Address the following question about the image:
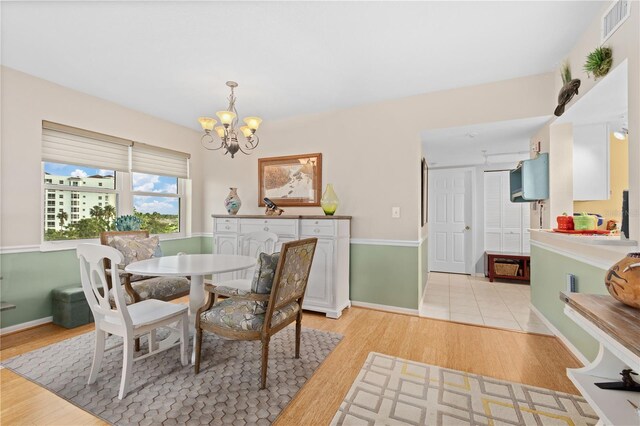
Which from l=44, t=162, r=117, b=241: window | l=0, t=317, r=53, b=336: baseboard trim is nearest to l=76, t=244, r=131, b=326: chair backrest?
l=0, t=317, r=53, b=336: baseboard trim

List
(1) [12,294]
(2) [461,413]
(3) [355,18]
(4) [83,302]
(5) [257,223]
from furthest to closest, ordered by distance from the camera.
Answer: (5) [257,223] → (4) [83,302] → (1) [12,294] → (3) [355,18] → (2) [461,413]

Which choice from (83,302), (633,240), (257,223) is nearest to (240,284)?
(257,223)

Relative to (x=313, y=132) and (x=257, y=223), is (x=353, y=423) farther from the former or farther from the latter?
(x=313, y=132)

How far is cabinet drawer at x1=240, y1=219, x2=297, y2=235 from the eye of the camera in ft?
11.2

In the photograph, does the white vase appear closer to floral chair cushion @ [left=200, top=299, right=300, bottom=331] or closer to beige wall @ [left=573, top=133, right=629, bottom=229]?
floral chair cushion @ [left=200, top=299, right=300, bottom=331]

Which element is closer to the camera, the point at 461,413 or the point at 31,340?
the point at 461,413

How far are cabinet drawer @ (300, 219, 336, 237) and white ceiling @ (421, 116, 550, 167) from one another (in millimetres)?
1610

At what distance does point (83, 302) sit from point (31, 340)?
1.48 ft

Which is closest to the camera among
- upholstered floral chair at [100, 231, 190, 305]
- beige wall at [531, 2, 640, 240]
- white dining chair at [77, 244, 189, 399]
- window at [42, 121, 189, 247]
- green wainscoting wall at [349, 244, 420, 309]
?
beige wall at [531, 2, 640, 240]

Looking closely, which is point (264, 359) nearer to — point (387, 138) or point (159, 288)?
point (159, 288)

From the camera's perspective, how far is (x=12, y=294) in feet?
8.85

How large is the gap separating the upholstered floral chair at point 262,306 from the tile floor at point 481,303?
2.04 meters

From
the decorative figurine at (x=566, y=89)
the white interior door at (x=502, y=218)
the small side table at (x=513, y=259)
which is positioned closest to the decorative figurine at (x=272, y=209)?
the decorative figurine at (x=566, y=89)

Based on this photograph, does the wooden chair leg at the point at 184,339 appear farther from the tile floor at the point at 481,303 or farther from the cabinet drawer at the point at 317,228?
the tile floor at the point at 481,303
